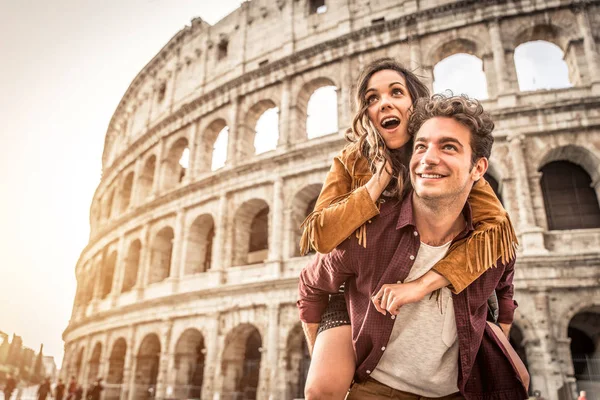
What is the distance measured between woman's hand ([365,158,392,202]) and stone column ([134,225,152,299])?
54.2 ft

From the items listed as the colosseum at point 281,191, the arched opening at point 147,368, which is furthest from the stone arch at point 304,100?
the arched opening at point 147,368

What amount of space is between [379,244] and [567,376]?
34.8 ft

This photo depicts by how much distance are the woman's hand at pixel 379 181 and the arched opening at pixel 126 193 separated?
2118 centimetres

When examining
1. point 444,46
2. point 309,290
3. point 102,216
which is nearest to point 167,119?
point 102,216

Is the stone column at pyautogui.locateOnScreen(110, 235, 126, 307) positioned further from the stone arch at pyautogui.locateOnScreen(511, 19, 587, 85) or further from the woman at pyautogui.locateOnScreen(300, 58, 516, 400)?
the woman at pyautogui.locateOnScreen(300, 58, 516, 400)

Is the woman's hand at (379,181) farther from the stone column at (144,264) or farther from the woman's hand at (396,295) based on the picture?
the stone column at (144,264)

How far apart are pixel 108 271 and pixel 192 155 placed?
7875 millimetres

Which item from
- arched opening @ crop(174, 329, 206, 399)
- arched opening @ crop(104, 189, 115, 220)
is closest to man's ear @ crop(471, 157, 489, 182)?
arched opening @ crop(174, 329, 206, 399)

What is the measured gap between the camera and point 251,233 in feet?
51.4

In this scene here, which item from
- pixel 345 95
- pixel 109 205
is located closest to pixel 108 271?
pixel 109 205

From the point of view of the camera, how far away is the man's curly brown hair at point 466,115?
171 centimetres

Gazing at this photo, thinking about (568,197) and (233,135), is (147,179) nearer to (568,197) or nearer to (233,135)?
(233,135)

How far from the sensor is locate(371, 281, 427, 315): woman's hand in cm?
156

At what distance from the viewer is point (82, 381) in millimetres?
18578
